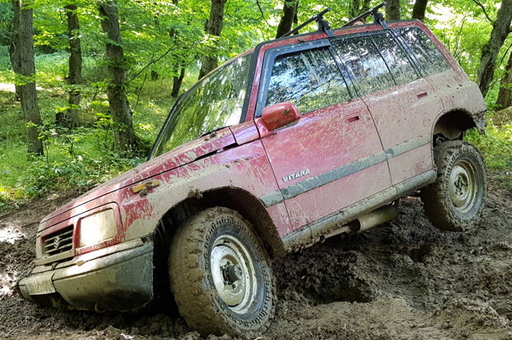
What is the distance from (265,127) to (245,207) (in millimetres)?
640

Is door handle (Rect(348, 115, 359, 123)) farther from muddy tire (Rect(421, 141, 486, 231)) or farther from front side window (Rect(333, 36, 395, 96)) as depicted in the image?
muddy tire (Rect(421, 141, 486, 231))

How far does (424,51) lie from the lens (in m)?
4.69

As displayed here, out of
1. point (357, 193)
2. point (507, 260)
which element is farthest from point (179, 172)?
point (507, 260)

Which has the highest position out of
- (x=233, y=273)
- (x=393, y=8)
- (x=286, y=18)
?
(x=286, y=18)

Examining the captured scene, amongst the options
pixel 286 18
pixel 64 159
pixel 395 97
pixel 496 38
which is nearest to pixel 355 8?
pixel 286 18

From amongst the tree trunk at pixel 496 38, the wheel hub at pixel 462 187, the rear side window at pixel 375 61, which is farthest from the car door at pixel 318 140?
the tree trunk at pixel 496 38

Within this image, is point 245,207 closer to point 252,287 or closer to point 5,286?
point 252,287

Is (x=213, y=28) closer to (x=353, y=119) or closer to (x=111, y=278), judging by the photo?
(x=353, y=119)

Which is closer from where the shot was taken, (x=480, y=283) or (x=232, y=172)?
(x=232, y=172)

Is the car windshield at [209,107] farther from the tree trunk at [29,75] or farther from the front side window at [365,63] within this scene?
the tree trunk at [29,75]

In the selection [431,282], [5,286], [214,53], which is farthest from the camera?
[214,53]

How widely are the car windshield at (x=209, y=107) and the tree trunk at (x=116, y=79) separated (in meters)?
4.40

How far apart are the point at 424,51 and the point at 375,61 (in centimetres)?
91

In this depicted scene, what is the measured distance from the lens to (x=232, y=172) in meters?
2.93
